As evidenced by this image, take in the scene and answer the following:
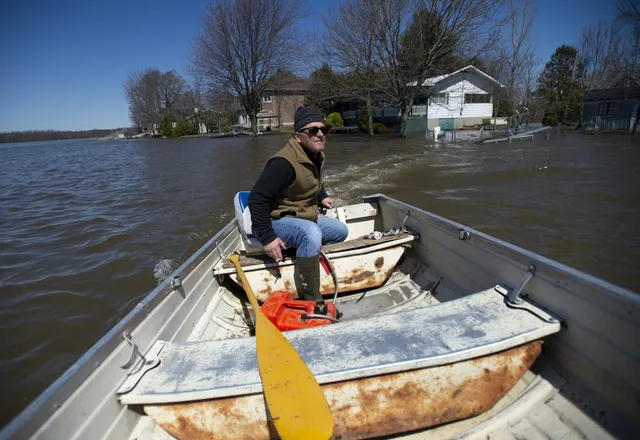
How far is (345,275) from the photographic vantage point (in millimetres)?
3037

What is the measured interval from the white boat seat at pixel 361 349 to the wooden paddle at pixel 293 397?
44 millimetres

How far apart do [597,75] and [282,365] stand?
5023 centimetres

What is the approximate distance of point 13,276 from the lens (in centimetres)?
444

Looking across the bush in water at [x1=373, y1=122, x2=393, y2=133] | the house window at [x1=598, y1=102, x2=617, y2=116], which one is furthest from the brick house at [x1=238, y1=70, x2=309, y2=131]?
the house window at [x1=598, y1=102, x2=617, y2=116]

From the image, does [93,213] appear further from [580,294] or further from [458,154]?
[458,154]

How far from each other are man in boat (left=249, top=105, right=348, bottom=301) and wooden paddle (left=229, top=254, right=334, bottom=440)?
105 cm

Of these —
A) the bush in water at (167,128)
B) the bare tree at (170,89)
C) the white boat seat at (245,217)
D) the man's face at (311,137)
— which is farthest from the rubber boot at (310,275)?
the bare tree at (170,89)

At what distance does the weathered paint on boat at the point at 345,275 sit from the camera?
9.45 ft

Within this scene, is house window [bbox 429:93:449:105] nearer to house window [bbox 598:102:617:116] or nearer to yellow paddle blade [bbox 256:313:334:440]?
house window [bbox 598:102:617:116]

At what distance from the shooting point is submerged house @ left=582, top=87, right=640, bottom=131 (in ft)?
71.2

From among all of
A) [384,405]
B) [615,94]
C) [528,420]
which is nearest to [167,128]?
[615,94]

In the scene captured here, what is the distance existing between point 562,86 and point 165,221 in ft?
135

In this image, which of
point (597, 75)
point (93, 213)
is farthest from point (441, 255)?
point (597, 75)

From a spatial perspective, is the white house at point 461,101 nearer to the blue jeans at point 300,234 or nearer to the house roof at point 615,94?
the house roof at point 615,94
